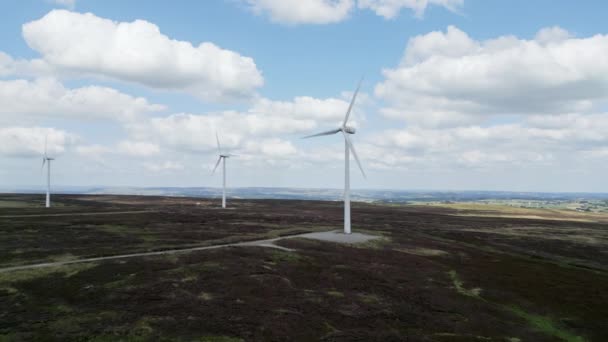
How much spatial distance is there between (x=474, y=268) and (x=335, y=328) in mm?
36551

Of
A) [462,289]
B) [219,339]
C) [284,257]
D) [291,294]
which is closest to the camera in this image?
[219,339]

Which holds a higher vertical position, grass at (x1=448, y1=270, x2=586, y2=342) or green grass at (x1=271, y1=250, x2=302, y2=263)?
green grass at (x1=271, y1=250, x2=302, y2=263)

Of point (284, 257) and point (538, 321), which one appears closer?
point (538, 321)

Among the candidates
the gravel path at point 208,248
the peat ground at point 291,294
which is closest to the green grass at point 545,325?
the peat ground at point 291,294

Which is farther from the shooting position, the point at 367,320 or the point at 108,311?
the point at 367,320

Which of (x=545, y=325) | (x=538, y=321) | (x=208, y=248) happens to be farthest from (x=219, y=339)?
(x=208, y=248)

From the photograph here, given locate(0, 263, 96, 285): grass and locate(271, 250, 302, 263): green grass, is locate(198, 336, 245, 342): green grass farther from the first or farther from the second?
locate(271, 250, 302, 263): green grass

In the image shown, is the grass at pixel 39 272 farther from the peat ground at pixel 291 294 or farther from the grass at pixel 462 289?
the grass at pixel 462 289

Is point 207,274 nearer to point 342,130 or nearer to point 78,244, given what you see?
point 78,244

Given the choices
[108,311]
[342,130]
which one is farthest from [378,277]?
[342,130]

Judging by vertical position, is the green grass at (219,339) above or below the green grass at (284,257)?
below

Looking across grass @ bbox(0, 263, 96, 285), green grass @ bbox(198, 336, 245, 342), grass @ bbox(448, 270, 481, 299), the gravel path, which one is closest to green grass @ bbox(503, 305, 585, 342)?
grass @ bbox(448, 270, 481, 299)

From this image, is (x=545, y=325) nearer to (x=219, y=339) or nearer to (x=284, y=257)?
(x=219, y=339)

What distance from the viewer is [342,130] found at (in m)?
83.0
